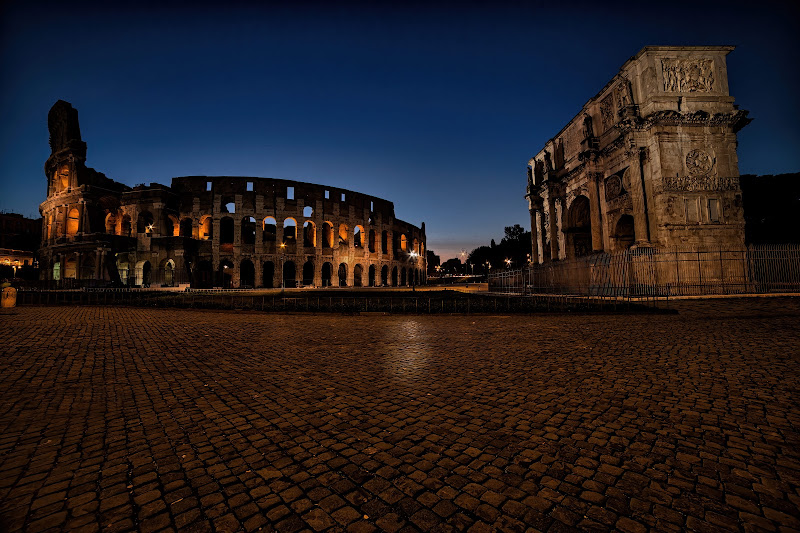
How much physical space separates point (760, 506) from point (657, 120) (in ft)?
74.0

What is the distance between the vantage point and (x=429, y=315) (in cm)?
Result: 1088

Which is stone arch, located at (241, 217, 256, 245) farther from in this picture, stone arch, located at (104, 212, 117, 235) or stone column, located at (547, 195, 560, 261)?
stone column, located at (547, 195, 560, 261)

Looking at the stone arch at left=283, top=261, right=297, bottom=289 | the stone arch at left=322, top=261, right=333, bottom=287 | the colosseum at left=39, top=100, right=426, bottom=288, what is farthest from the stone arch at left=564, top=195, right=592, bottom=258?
the stone arch at left=283, top=261, right=297, bottom=289

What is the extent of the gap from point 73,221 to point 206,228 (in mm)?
15218

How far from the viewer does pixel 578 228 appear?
2688cm

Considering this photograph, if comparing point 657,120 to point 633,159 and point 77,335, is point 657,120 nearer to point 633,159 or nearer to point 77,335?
point 633,159

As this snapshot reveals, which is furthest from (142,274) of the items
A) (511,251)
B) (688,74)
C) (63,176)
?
(511,251)

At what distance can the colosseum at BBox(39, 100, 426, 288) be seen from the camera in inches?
1320

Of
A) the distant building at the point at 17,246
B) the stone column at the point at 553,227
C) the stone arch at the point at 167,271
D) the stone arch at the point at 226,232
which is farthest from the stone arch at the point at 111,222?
the stone column at the point at 553,227

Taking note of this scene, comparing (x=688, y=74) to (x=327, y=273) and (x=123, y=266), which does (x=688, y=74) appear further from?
A: (x=123, y=266)

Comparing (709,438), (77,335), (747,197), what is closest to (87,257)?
(77,335)

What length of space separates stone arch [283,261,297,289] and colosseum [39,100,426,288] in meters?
0.13

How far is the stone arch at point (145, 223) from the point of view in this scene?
3579cm

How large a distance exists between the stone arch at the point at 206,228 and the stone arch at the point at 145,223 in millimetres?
4536
